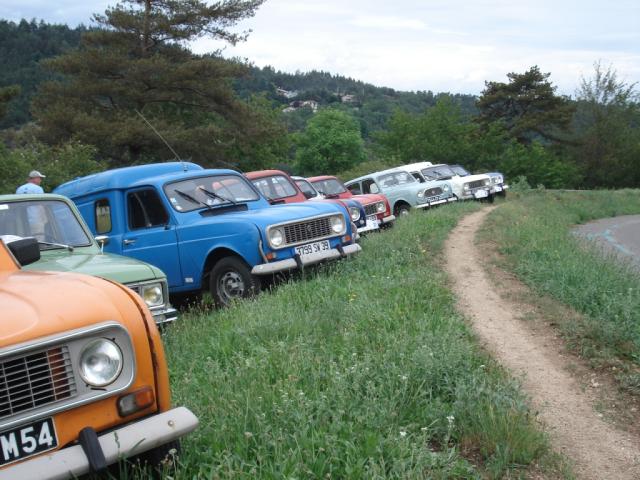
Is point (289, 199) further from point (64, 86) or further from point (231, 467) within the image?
point (64, 86)

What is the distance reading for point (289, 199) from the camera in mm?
12547

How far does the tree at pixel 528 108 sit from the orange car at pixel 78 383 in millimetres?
55262

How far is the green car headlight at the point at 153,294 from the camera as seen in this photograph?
19.8 feet

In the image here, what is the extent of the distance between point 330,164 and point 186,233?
71.5 meters

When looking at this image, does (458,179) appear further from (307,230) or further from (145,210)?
(145,210)

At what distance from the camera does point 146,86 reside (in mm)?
29766

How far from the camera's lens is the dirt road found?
13.1 feet

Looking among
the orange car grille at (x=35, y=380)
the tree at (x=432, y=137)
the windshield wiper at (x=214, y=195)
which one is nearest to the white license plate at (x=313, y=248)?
the windshield wiper at (x=214, y=195)

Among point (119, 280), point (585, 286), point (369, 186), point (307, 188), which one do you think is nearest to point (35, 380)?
point (119, 280)

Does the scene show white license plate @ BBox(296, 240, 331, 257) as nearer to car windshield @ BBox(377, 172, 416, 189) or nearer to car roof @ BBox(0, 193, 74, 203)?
car roof @ BBox(0, 193, 74, 203)

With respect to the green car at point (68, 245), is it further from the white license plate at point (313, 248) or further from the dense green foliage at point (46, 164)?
the dense green foliage at point (46, 164)

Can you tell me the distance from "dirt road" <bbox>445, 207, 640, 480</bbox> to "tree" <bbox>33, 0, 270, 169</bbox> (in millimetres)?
22372

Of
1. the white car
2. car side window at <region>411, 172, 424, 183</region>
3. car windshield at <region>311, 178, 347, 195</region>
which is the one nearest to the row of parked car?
car windshield at <region>311, 178, 347, 195</region>

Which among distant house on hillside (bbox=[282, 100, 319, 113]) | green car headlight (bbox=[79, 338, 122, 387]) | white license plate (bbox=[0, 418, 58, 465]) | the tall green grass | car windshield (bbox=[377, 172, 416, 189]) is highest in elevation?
distant house on hillside (bbox=[282, 100, 319, 113])
